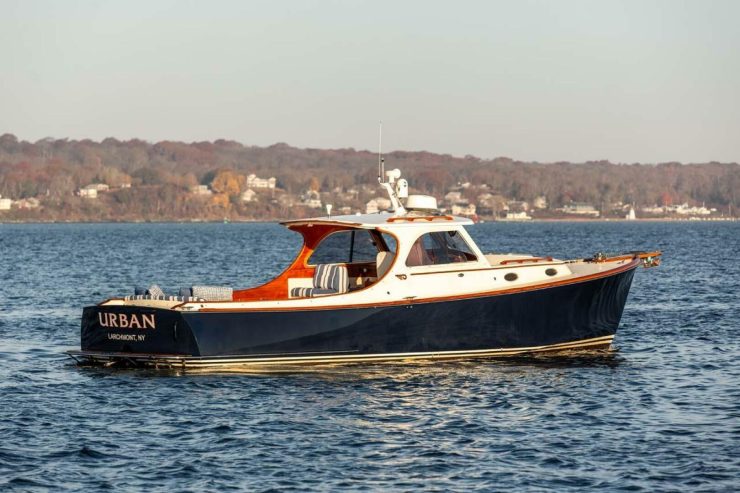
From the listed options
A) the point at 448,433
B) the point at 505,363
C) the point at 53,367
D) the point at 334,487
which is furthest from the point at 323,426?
the point at 53,367

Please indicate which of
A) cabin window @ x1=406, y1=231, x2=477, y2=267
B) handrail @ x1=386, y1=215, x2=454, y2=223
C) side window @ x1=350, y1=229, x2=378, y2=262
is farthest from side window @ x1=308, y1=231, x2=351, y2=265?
cabin window @ x1=406, y1=231, x2=477, y2=267

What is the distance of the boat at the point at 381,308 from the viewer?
934 inches

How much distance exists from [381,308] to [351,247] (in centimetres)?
305

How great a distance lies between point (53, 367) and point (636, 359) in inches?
504

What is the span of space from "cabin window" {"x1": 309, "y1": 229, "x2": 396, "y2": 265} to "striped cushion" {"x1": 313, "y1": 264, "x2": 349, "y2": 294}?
303 mm

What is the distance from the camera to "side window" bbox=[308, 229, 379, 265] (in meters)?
26.7

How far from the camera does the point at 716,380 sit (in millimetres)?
23766

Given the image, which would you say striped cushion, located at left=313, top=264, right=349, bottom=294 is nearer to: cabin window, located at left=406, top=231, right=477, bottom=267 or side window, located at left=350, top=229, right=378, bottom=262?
side window, located at left=350, top=229, right=378, bottom=262

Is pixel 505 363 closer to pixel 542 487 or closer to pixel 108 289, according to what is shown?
pixel 542 487

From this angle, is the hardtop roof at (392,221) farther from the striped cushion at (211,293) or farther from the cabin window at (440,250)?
the striped cushion at (211,293)

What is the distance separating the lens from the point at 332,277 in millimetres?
26219

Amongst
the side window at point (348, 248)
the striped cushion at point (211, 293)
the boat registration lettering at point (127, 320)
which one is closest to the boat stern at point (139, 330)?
the boat registration lettering at point (127, 320)

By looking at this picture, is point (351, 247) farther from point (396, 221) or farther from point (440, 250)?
point (440, 250)

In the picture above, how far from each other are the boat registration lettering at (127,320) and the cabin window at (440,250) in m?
5.45
